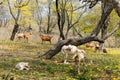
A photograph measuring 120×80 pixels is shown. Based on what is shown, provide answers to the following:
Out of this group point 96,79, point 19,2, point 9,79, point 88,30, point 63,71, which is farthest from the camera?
point 88,30

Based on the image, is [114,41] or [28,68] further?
[114,41]

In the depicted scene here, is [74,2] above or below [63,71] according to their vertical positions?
above

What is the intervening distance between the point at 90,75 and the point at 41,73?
2027mm

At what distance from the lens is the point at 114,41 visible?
6769cm

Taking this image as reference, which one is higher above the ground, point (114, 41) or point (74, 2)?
point (74, 2)

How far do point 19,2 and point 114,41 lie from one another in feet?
94.1

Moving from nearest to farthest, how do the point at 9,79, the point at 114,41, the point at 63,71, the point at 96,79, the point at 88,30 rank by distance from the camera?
the point at 9,79 → the point at 96,79 → the point at 63,71 → the point at 88,30 → the point at 114,41

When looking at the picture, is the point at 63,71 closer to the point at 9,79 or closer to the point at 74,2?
the point at 9,79

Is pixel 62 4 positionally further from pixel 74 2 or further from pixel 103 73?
pixel 103 73

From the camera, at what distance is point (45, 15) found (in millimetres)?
69938

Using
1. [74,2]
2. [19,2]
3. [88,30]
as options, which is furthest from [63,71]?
[88,30]

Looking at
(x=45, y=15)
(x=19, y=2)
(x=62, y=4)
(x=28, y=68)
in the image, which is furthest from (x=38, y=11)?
(x=28, y=68)

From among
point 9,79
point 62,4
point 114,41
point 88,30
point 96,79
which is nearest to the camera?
point 9,79

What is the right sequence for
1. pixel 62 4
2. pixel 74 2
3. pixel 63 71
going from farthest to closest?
pixel 74 2 < pixel 62 4 < pixel 63 71
